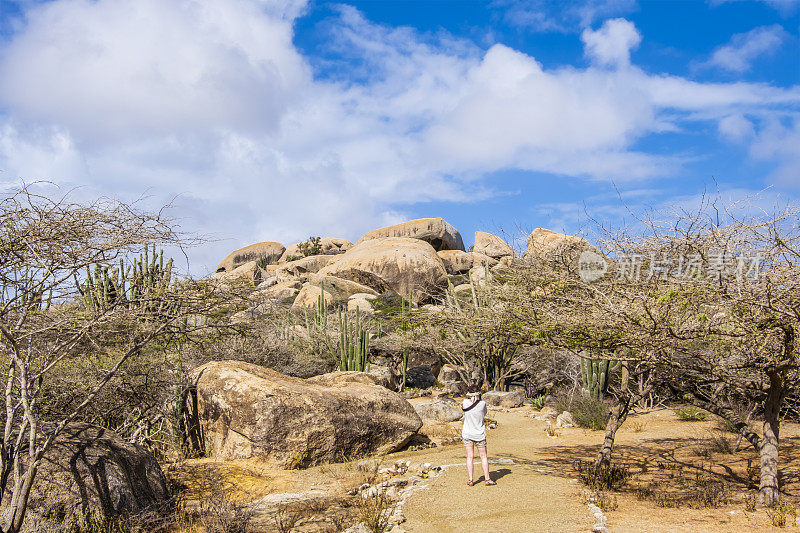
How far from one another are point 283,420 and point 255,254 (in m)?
53.7

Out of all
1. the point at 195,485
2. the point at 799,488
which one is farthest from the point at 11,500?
the point at 799,488

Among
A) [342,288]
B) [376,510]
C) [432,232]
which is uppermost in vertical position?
[432,232]

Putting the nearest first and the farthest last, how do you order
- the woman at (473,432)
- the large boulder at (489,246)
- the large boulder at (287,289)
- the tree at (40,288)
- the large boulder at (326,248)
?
the tree at (40,288) < the woman at (473,432) < the large boulder at (287,289) < the large boulder at (489,246) < the large boulder at (326,248)

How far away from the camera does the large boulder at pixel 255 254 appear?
198 ft

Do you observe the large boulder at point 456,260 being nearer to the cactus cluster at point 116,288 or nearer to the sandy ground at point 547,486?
the sandy ground at point 547,486

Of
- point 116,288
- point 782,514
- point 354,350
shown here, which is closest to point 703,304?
point 782,514

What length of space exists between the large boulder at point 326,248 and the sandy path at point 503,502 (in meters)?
47.6

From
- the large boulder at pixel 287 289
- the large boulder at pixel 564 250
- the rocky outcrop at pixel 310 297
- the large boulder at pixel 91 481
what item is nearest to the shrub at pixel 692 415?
the large boulder at pixel 564 250

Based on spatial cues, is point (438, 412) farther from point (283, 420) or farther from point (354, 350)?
point (283, 420)

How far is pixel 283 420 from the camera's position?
30.8 feet

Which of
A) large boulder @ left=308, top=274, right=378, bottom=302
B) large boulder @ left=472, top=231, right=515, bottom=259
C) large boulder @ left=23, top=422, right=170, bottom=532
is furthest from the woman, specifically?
large boulder @ left=472, top=231, right=515, bottom=259

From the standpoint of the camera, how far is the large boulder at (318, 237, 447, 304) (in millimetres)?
36844

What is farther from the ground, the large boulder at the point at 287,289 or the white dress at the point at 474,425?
the large boulder at the point at 287,289

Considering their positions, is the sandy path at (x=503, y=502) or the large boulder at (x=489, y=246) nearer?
the sandy path at (x=503, y=502)
